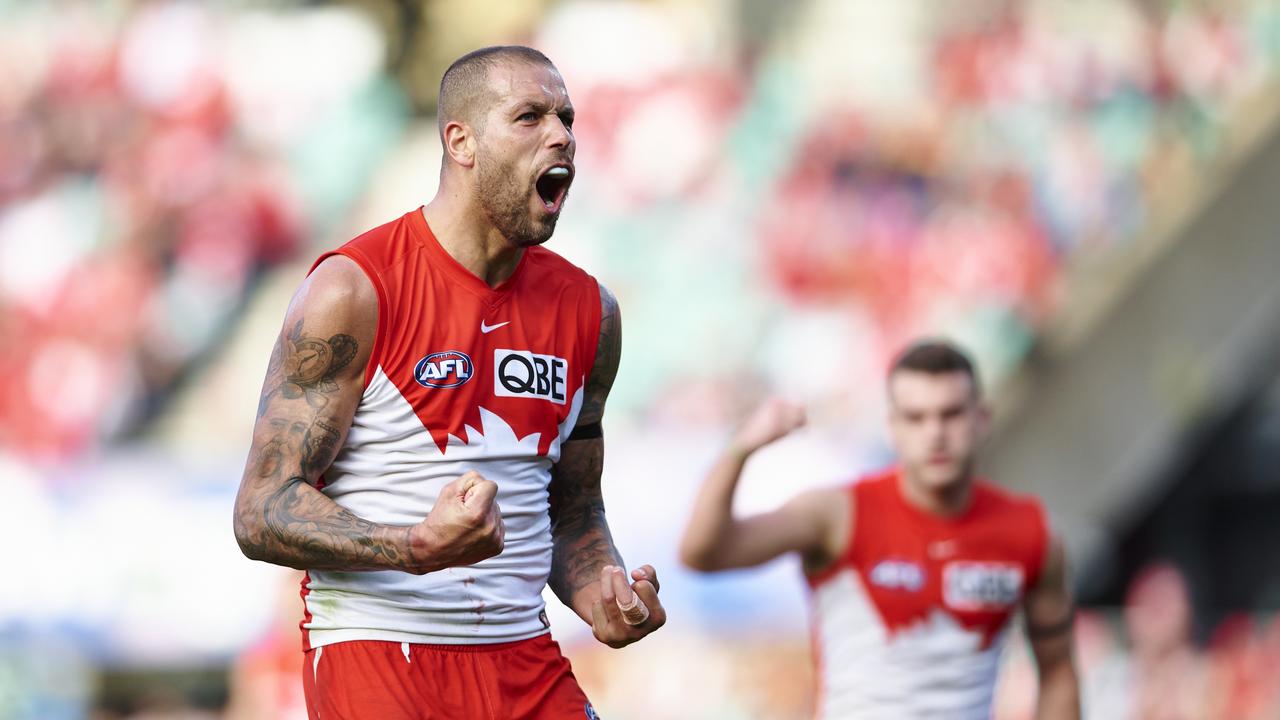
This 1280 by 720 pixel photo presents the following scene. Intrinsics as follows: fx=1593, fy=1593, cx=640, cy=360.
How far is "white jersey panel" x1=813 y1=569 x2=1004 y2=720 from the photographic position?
5.16m

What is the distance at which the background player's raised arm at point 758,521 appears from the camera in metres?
4.64

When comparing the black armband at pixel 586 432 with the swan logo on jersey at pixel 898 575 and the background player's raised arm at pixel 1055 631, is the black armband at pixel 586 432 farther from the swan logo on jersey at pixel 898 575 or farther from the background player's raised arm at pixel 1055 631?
the background player's raised arm at pixel 1055 631

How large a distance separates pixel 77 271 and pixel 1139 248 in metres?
9.15

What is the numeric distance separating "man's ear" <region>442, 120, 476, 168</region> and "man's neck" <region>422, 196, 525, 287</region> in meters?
0.08

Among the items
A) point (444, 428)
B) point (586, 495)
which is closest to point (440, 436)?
point (444, 428)

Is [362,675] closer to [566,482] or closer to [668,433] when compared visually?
[566,482]

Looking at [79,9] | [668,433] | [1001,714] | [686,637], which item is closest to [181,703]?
[686,637]

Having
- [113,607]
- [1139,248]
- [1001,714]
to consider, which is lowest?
[1001,714]

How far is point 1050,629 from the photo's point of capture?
5.50 m

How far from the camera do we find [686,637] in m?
11.1

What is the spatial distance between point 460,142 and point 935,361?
2422 mm

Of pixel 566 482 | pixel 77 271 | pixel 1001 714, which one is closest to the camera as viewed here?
pixel 566 482

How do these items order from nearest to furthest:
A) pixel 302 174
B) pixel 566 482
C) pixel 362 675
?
pixel 362 675, pixel 566 482, pixel 302 174

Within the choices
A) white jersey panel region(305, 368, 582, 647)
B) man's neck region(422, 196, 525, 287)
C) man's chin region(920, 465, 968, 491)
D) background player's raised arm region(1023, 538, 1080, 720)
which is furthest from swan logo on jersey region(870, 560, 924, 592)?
man's neck region(422, 196, 525, 287)
